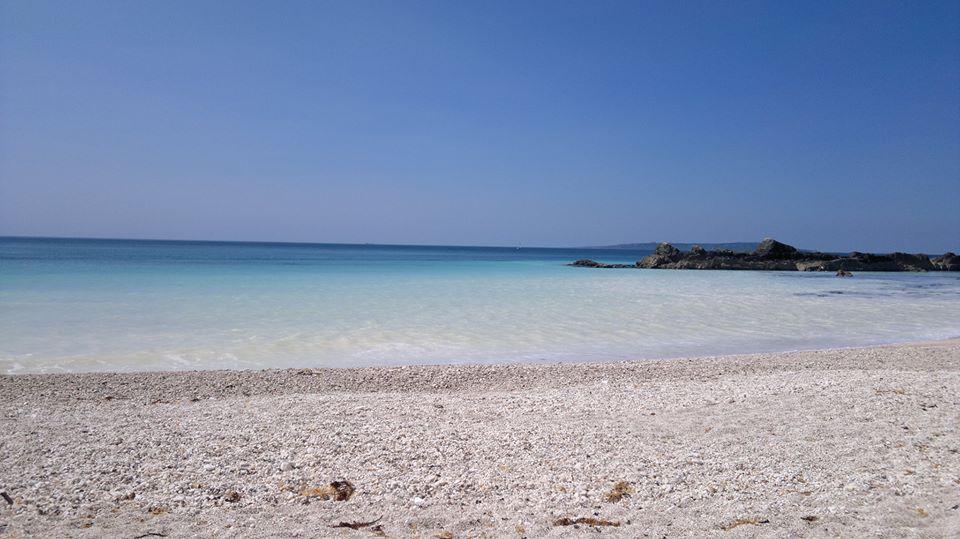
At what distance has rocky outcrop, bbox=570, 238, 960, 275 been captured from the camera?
4925 cm

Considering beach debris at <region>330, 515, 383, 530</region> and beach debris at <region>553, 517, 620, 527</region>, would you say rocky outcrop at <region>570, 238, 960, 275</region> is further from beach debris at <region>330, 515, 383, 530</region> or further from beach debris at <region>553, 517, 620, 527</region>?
beach debris at <region>330, 515, 383, 530</region>

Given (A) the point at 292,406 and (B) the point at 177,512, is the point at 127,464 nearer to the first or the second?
(B) the point at 177,512

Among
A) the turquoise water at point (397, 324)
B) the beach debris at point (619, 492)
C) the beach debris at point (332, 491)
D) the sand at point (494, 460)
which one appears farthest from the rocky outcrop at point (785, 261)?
the beach debris at point (332, 491)

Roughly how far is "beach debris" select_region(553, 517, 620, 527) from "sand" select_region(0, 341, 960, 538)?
0.08 feet

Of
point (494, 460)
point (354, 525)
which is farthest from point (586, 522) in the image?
point (354, 525)

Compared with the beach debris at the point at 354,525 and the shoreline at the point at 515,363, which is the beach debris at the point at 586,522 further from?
the shoreline at the point at 515,363

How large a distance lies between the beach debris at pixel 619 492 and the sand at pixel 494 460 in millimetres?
14

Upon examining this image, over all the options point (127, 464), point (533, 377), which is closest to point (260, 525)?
point (127, 464)

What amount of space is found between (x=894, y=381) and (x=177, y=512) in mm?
8024

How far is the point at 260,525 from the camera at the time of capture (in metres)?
3.29

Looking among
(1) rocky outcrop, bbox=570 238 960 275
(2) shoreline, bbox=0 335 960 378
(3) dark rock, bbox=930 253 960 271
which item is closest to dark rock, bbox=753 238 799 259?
(1) rocky outcrop, bbox=570 238 960 275

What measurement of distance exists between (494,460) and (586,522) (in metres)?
1.19

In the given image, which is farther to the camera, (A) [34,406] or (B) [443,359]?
(B) [443,359]

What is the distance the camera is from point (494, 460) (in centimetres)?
436
